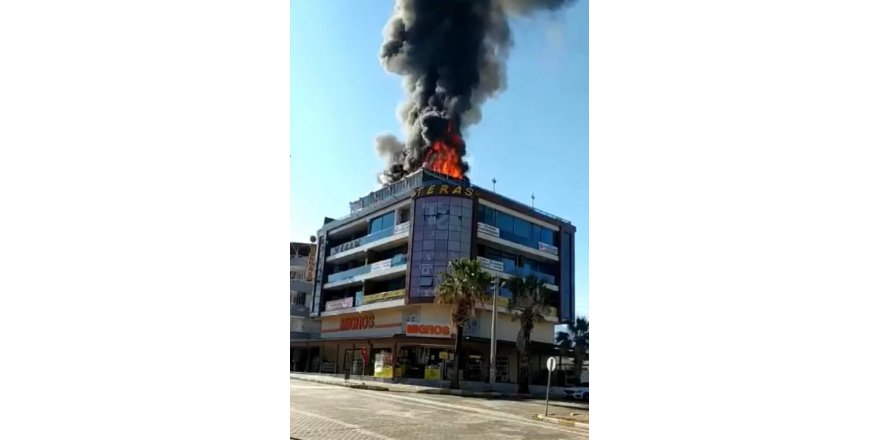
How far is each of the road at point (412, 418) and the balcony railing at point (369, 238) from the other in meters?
1.51

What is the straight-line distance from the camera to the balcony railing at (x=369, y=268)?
4.71 meters

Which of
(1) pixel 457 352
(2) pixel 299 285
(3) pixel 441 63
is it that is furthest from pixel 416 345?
(3) pixel 441 63

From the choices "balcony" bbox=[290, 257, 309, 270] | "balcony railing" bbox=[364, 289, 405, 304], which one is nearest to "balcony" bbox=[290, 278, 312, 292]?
"balcony" bbox=[290, 257, 309, 270]

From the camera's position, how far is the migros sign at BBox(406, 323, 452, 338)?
16.3 feet

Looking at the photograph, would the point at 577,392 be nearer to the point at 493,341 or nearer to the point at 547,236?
the point at 493,341

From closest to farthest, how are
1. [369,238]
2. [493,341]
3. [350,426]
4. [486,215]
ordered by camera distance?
[486,215] → [493,341] → [350,426] → [369,238]

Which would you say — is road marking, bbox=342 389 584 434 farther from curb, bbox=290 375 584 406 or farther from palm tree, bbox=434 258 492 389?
palm tree, bbox=434 258 492 389

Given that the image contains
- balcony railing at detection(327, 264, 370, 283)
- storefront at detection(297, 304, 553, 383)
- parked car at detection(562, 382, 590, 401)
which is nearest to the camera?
parked car at detection(562, 382, 590, 401)

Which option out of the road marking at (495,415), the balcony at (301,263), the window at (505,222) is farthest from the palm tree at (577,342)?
the balcony at (301,263)

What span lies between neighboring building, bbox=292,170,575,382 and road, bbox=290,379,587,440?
29 cm

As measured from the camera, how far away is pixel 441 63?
4.47m

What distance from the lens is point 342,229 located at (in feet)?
17.2

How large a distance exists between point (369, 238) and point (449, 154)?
5.39 feet
